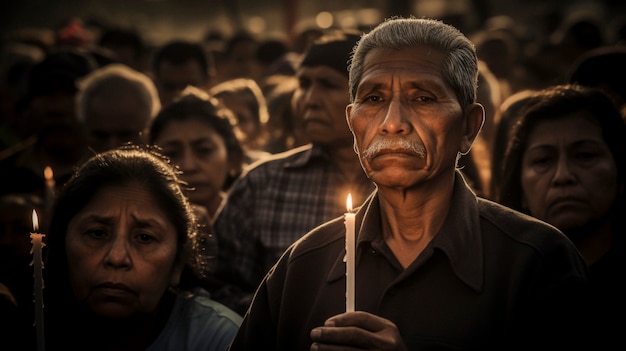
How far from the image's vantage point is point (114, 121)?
6402mm

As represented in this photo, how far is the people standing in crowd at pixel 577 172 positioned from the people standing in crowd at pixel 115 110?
8.44ft

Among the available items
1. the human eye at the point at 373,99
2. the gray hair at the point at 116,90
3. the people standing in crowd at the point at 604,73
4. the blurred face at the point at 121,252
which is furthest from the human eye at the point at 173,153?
the human eye at the point at 373,99

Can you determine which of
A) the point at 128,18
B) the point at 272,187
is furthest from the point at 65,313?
the point at 128,18

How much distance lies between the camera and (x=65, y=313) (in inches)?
161

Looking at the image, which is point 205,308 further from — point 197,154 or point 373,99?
point 197,154

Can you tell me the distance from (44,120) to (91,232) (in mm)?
3546

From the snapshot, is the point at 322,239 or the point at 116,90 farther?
the point at 116,90

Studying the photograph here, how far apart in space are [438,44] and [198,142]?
2889 mm

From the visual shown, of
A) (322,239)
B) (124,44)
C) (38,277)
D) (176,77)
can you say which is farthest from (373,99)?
(124,44)

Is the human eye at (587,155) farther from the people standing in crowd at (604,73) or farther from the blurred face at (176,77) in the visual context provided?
the blurred face at (176,77)

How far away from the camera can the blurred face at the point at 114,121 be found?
6.38 meters

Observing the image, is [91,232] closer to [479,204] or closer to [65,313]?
[65,313]

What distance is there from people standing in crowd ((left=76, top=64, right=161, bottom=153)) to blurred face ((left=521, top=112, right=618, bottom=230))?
264 centimetres

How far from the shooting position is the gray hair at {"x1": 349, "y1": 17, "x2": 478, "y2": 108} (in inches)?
126
